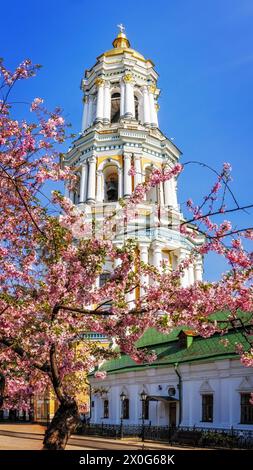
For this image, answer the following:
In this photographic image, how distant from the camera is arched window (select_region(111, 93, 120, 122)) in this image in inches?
2258

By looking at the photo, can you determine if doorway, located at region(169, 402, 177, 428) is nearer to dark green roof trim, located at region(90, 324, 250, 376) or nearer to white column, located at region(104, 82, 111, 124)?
dark green roof trim, located at region(90, 324, 250, 376)

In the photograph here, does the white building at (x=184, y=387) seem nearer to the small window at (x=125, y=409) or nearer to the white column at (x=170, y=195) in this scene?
the small window at (x=125, y=409)

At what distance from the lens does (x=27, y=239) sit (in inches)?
508

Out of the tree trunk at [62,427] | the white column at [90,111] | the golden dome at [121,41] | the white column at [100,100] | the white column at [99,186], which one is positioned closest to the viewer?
the tree trunk at [62,427]

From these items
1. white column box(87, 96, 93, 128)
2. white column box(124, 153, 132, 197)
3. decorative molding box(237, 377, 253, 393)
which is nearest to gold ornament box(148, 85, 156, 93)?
white column box(87, 96, 93, 128)

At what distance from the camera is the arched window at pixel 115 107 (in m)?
57.3

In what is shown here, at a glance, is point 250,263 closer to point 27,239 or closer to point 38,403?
point 27,239

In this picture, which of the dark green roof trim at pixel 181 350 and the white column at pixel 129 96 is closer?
the dark green roof trim at pixel 181 350

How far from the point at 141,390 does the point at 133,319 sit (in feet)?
72.6

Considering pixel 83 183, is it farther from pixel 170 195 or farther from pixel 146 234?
pixel 170 195

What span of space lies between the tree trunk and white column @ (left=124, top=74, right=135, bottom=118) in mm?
44516

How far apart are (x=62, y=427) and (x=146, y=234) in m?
37.9
